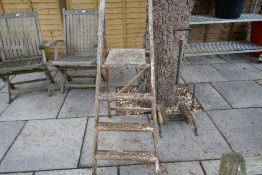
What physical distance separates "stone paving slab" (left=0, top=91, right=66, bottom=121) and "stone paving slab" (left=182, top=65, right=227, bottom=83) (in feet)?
7.88

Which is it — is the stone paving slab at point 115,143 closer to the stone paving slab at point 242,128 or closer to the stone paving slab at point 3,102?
the stone paving slab at point 242,128

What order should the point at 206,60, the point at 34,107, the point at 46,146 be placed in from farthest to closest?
the point at 206,60 < the point at 34,107 < the point at 46,146

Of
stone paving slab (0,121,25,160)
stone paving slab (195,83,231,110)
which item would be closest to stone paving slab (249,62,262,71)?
stone paving slab (195,83,231,110)

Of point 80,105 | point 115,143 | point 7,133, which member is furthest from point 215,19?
point 7,133

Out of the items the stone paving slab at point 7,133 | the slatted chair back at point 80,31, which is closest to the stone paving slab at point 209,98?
the slatted chair back at point 80,31

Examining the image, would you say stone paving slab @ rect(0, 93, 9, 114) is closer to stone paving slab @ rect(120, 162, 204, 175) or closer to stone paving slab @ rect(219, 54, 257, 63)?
stone paving slab @ rect(120, 162, 204, 175)

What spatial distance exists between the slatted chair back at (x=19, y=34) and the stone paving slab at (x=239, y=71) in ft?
11.8

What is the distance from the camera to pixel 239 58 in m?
5.21

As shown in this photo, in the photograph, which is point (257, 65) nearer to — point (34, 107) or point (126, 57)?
point (126, 57)

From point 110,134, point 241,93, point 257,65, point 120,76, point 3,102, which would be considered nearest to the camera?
point 110,134

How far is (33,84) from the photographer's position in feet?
13.8

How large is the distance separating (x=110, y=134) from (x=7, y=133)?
53.4 inches

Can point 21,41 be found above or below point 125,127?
above

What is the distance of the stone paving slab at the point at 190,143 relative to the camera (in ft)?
8.30
